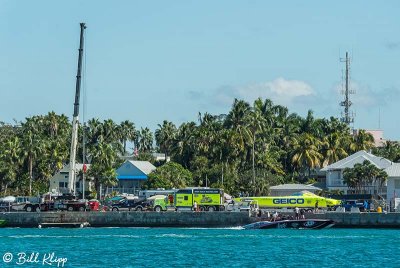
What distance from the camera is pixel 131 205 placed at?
115 m

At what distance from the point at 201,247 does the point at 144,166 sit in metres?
71.7

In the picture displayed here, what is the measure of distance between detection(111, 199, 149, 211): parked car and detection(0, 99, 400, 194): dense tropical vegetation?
19.8 m

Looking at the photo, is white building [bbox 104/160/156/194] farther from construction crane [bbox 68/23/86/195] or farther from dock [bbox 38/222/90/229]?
dock [bbox 38/222/90/229]

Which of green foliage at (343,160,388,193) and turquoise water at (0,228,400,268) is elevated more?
green foliage at (343,160,388,193)

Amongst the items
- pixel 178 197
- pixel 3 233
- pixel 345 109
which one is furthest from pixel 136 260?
pixel 345 109

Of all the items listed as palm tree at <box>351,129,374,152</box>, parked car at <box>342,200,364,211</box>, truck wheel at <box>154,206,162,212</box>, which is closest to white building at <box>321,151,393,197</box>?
palm tree at <box>351,129,374,152</box>

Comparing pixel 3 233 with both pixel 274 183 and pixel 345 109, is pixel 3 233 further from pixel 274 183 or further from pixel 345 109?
pixel 345 109

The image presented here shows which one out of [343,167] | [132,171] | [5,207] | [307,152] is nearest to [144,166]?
[132,171]

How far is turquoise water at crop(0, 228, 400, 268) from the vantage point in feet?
233

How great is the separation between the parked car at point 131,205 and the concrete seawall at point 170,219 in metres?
5.34

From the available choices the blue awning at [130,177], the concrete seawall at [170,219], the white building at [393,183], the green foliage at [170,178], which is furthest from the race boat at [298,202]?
the blue awning at [130,177]

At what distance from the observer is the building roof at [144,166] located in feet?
499

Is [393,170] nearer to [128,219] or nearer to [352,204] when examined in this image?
[352,204]

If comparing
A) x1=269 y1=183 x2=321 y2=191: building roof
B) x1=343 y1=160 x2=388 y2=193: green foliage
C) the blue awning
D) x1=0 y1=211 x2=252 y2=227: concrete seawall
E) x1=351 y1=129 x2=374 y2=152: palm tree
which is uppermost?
x1=351 y1=129 x2=374 y2=152: palm tree
